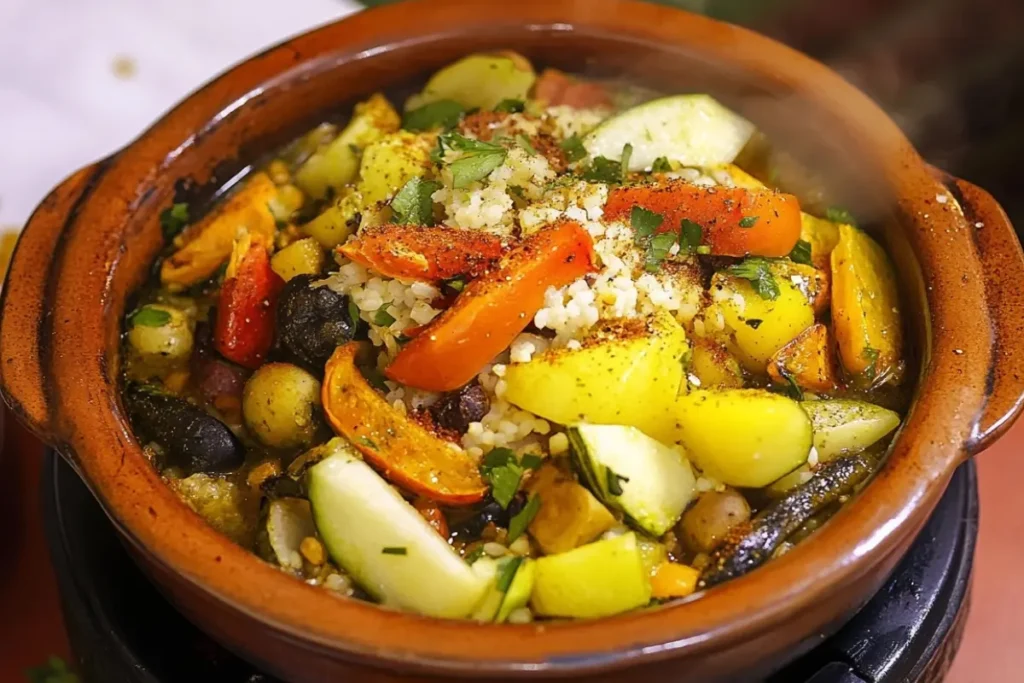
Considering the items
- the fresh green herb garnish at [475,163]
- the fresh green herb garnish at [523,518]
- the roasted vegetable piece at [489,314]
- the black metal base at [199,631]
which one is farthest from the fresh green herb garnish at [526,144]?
the black metal base at [199,631]

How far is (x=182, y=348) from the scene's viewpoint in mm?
1749

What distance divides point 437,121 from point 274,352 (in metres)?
0.58

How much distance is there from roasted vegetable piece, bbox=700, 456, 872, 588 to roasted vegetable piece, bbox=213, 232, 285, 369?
2.68ft

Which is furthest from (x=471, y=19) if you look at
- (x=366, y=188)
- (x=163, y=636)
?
(x=163, y=636)

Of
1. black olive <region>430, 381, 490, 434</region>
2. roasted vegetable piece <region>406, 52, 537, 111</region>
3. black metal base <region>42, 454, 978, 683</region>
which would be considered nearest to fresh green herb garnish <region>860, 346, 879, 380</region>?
black metal base <region>42, 454, 978, 683</region>

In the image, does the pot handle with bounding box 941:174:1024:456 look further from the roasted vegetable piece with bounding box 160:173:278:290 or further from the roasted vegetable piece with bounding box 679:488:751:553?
the roasted vegetable piece with bounding box 160:173:278:290

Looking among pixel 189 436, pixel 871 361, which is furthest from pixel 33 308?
pixel 871 361

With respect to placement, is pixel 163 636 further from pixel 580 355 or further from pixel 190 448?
pixel 580 355

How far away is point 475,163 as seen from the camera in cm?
171

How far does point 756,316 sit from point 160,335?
3.18 ft

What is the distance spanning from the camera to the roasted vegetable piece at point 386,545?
1.33 m

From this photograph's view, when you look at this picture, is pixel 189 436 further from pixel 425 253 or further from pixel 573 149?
A: pixel 573 149

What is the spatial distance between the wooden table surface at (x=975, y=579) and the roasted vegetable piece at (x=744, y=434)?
804 millimetres

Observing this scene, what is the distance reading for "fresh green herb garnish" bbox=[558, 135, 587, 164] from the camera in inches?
72.5
